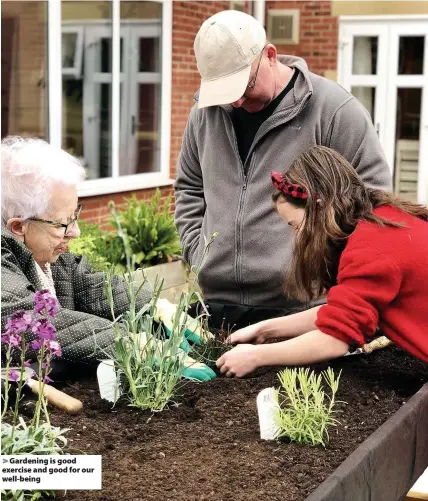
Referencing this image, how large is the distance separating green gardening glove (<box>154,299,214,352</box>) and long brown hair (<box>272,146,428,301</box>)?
0.38 metres

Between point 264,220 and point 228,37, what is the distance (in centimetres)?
64

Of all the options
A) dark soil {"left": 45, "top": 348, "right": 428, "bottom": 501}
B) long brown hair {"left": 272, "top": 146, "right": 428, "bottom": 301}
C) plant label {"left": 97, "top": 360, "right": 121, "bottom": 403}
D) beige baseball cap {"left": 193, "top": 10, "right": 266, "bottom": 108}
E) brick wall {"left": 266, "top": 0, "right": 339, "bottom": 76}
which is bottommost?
dark soil {"left": 45, "top": 348, "right": 428, "bottom": 501}

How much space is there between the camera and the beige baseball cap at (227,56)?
9.20ft

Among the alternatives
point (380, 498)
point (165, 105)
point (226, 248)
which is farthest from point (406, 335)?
point (165, 105)

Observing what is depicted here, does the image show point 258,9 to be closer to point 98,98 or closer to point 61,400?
point 98,98

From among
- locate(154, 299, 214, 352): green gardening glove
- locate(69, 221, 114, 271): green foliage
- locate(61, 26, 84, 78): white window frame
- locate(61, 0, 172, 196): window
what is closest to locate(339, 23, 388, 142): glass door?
locate(61, 0, 172, 196): window

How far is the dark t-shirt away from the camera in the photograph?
3133mm

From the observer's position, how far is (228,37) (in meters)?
2.80

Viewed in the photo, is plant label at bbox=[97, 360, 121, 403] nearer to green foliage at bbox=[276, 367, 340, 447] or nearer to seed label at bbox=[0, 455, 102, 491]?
green foliage at bbox=[276, 367, 340, 447]

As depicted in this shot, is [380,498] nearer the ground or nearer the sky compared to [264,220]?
nearer the ground

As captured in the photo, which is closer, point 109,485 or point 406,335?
point 109,485

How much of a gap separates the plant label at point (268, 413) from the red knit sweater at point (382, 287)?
296mm

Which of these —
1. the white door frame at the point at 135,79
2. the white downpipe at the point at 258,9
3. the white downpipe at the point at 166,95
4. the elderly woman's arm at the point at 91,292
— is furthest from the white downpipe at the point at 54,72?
the elderly woman's arm at the point at 91,292

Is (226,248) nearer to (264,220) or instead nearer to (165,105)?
(264,220)
